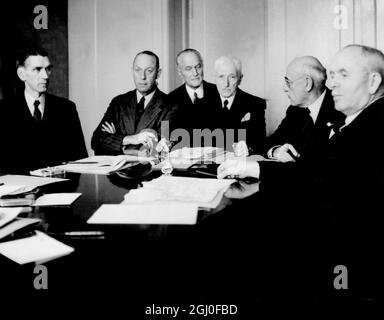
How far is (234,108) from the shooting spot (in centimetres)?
340

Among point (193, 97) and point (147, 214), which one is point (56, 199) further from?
point (193, 97)

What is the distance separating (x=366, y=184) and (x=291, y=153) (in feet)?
3.26

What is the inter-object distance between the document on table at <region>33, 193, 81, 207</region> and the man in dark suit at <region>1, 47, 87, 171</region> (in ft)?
5.49

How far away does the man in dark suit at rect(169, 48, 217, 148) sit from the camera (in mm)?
3453

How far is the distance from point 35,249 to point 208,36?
339 cm

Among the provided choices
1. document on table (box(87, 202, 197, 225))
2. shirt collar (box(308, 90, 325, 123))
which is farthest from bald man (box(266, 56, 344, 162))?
document on table (box(87, 202, 197, 225))

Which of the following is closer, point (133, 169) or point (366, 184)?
point (366, 184)

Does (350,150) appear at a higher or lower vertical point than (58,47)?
lower

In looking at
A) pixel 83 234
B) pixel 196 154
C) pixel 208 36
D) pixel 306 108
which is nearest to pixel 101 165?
pixel 196 154

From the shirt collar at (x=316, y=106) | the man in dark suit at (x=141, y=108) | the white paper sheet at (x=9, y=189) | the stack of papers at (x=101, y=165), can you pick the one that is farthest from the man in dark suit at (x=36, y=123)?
the shirt collar at (x=316, y=106)

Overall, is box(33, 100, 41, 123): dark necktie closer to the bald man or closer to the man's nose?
the man's nose
